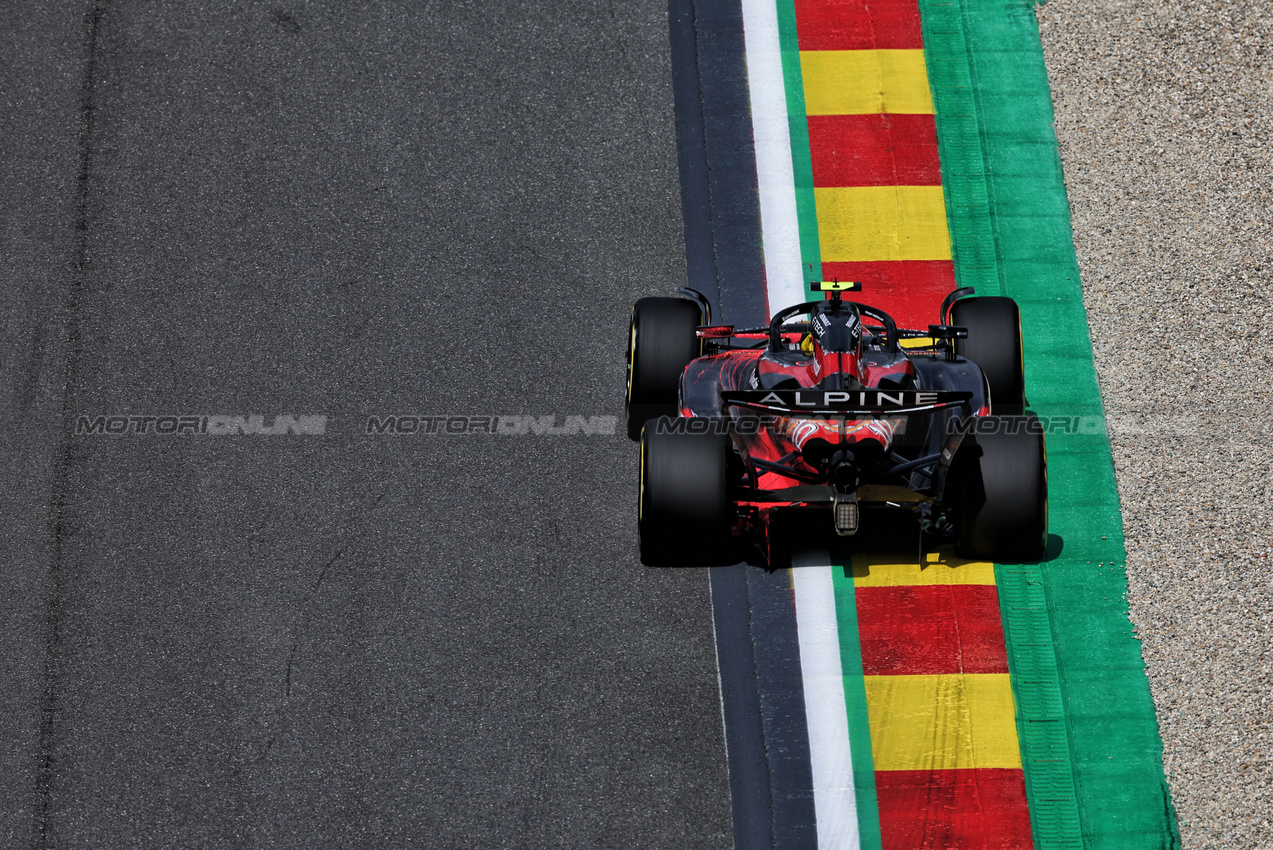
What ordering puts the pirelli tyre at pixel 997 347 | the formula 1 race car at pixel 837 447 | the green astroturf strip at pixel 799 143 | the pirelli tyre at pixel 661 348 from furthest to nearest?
the green astroturf strip at pixel 799 143 → the pirelli tyre at pixel 661 348 → the pirelli tyre at pixel 997 347 → the formula 1 race car at pixel 837 447

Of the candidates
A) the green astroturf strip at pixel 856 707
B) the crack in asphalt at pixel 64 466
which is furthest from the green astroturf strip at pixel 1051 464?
the crack in asphalt at pixel 64 466

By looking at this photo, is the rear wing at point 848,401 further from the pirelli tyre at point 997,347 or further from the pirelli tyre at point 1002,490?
the pirelli tyre at point 997,347

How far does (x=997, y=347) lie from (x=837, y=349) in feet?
4.95

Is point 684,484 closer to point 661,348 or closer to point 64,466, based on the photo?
point 661,348

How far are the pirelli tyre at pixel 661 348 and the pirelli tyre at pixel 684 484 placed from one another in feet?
2.45

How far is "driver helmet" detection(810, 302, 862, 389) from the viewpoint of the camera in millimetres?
8273

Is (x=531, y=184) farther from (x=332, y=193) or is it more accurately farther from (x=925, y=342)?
(x=925, y=342)

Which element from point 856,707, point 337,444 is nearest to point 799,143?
point 337,444

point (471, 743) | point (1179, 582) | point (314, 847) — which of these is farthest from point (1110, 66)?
point (314, 847)

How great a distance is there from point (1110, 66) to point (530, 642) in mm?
7083

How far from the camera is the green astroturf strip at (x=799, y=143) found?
35.1 ft

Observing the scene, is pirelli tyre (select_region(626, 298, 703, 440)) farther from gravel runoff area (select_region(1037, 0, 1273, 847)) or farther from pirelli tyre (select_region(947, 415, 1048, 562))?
gravel runoff area (select_region(1037, 0, 1273, 847))

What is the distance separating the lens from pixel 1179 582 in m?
9.12

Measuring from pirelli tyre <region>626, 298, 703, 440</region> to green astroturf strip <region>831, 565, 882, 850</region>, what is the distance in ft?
5.65
